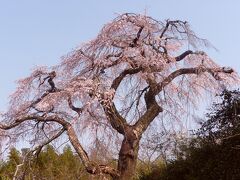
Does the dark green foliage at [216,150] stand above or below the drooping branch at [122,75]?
below

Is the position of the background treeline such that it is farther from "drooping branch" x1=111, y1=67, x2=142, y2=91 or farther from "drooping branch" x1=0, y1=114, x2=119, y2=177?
"drooping branch" x1=111, y1=67, x2=142, y2=91

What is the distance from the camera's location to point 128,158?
866 centimetres

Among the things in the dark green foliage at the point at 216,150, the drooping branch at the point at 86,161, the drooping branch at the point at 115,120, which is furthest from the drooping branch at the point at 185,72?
the drooping branch at the point at 86,161

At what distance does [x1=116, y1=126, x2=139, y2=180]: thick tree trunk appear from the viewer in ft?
28.3

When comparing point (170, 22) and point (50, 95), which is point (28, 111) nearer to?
point (50, 95)

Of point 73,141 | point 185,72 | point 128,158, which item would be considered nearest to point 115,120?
point 128,158

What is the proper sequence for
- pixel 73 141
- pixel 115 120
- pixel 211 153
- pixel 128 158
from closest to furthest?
pixel 73 141 < pixel 128 158 < pixel 115 120 < pixel 211 153

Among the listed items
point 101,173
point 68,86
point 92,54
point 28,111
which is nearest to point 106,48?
point 92,54

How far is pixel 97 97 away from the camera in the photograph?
8477mm

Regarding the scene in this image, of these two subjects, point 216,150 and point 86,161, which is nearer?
point 86,161

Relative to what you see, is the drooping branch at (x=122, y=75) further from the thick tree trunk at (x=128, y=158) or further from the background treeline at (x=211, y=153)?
the background treeline at (x=211, y=153)

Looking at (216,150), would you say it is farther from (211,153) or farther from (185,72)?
(185,72)

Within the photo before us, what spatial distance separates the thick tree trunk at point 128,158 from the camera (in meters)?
8.62

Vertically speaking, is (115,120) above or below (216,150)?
above
